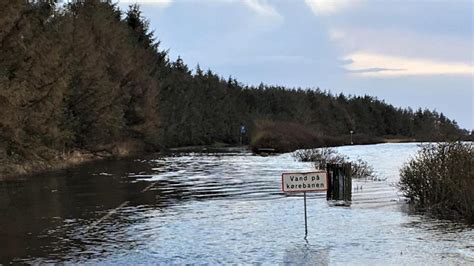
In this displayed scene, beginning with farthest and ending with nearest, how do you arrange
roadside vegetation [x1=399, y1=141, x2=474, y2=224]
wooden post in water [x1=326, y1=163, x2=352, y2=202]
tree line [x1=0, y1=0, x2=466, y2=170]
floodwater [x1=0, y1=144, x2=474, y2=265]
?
tree line [x1=0, y1=0, x2=466, y2=170] → wooden post in water [x1=326, y1=163, x2=352, y2=202] → roadside vegetation [x1=399, y1=141, x2=474, y2=224] → floodwater [x1=0, y1=144, x2=474, y2=265]

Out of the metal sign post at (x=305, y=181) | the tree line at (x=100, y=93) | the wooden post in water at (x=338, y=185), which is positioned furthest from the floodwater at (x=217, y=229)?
the tree line at (x=100, y=93)

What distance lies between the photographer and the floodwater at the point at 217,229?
9.73 meters

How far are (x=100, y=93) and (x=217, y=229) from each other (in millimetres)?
32241

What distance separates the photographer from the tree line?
2800 cm

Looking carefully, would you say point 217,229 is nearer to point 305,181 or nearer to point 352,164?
point 305,181

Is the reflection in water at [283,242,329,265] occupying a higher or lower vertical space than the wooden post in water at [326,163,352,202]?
lower

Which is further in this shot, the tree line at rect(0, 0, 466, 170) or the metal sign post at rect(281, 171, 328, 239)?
the tree line at rect(0, 0, 466, 170)

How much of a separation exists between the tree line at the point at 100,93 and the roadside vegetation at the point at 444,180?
859 millimetres

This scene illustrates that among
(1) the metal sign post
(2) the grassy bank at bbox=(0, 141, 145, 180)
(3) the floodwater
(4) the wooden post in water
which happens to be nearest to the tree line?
(2) the grassy bank at bbox=(0, 141, 145, 180)

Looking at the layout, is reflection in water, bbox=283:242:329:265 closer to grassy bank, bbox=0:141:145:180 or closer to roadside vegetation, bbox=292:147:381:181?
roadside vegetation, bbox=292:147:381:181

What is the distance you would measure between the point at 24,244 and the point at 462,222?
28.2ft

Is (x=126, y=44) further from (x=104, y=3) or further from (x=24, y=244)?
(x=24, y=244)

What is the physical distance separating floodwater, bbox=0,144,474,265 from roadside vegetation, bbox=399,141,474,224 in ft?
2.02

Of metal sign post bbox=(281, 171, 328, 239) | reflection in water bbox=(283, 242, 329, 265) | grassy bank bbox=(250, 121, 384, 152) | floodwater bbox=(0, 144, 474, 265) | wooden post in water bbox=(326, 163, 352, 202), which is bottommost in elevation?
reflection in water bbox=(283, 242, 329, 265)
